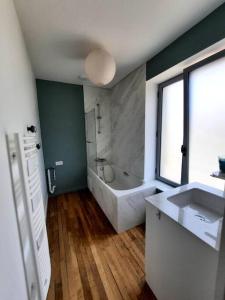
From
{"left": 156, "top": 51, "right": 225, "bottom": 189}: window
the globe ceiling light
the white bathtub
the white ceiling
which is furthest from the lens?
the white bathtub

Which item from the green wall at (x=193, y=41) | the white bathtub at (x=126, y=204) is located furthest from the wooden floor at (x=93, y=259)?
the green wall at (x=193, y=41)

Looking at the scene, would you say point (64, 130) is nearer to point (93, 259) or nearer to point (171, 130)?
point (171, 130)

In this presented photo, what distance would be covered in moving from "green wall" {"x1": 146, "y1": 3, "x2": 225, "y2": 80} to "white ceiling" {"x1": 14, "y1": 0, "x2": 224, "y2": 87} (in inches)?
2.4

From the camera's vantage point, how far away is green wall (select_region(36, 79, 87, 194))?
117 inches

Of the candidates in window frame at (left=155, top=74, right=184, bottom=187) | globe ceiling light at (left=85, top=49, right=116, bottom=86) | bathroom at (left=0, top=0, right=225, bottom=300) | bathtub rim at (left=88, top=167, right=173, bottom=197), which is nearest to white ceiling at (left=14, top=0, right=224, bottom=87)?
bathroom at (left=0, top=0, right=225, bottom=300)

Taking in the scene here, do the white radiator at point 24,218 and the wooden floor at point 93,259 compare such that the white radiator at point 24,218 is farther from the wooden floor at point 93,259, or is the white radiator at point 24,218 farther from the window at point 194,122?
the window at point 194,122

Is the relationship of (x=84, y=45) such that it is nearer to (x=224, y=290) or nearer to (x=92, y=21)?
(x=92, y=21)

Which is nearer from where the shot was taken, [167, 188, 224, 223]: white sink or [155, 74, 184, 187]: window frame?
[167, 188, 224, 223]: white sink


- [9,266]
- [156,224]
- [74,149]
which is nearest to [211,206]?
[156,224]

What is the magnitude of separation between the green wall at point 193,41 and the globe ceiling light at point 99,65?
0.70 metres

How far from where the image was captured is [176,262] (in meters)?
0.96

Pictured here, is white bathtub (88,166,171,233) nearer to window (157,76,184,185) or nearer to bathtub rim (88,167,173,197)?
bathtub rim (88,167,173,197)

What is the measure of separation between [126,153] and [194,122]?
58.0 inches

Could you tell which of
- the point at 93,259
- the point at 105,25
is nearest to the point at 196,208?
the point at 93,259
